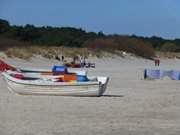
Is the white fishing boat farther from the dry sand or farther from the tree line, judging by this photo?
the tree line

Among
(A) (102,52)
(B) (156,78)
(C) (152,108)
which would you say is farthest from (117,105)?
(A) (102,52)

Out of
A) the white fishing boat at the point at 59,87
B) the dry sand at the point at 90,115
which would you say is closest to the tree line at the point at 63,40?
the white fishing boat at the point at 59,87

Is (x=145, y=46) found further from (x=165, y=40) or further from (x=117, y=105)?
(x=117, y=105)

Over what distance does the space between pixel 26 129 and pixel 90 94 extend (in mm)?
7881

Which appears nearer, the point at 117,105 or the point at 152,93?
the point at 117,105

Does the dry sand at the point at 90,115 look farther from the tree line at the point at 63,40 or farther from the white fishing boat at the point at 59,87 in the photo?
the tree line at the point at 63,40

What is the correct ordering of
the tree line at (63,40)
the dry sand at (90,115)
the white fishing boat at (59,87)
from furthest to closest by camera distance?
the tree line at (63,40) < the white fishing boat at (59,87) < the dry sand at (90,115)

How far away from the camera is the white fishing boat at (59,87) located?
1869cm

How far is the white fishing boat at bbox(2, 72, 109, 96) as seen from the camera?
18688 millimetres

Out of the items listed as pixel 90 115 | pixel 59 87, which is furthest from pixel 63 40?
pixel 90 115

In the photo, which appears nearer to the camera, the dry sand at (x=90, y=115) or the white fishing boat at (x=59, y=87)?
the dry sand at (x=90, y=115)

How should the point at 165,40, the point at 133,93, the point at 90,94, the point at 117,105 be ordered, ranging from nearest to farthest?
the point at 117,105 → the point at 90,94 → the point at 133,93 → the point at 165,40

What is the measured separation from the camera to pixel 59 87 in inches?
739

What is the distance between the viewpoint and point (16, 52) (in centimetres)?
5025
